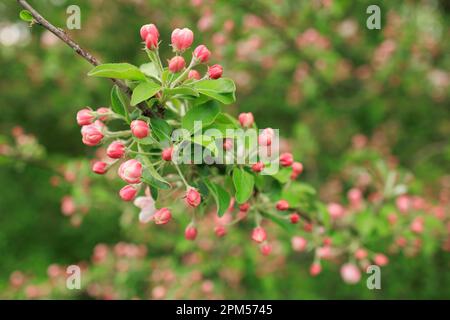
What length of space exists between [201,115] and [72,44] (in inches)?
15.8

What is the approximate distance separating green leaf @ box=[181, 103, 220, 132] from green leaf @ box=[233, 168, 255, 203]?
21 centimetres

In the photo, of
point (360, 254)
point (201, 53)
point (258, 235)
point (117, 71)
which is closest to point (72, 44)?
point (117, 71)

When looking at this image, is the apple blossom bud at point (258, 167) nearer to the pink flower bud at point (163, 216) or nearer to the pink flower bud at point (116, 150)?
the pink flower bud at point (163, 216)

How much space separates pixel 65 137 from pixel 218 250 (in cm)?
329

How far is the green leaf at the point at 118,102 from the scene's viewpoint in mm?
1298

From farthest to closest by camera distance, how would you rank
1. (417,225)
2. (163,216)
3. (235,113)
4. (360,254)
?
(235,113), (417,225), (360,254), (163,216)

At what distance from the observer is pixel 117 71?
1136mm

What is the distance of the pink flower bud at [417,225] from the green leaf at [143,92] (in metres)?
1.73

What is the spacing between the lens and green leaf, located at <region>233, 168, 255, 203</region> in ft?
4.29

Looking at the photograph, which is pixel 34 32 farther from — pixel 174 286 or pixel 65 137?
pixel 174 286

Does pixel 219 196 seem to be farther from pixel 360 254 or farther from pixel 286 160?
pixel 360 254

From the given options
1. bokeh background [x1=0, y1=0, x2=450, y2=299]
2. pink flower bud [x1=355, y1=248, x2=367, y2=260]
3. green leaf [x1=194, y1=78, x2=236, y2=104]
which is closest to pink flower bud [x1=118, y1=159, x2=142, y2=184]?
green leaf [x1=194, y1=78, x2=236, y2=104]

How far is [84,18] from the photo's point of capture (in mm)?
4871

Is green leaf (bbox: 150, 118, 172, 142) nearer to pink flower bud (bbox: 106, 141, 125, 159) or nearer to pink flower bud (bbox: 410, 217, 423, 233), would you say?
pink flower bud (bbox: 106, 141, 125, 159)
